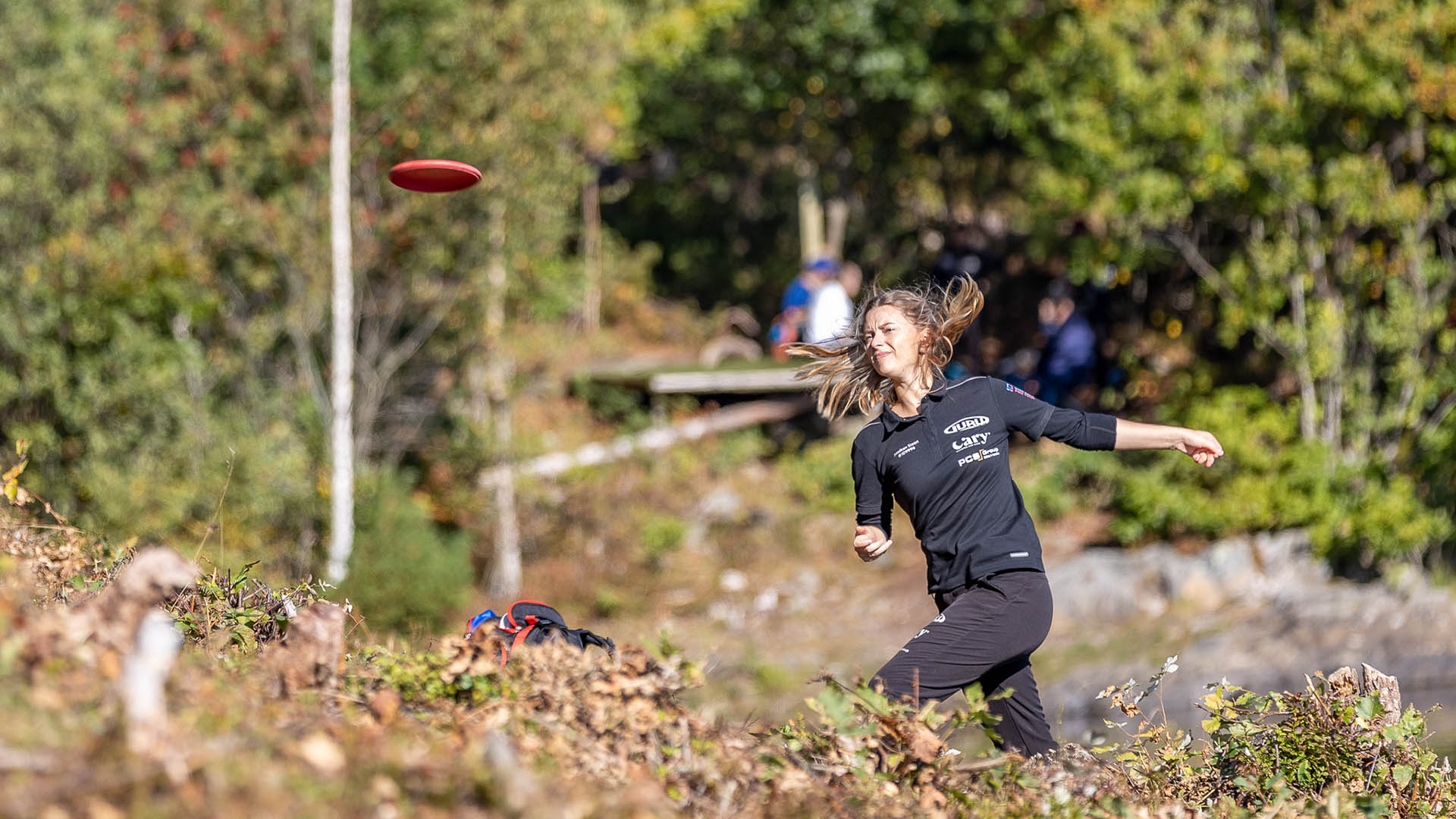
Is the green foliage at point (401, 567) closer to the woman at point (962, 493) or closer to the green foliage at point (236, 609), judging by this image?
the green foliage at point (236, 609)

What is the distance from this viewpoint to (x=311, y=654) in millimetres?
3553

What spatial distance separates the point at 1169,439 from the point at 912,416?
83cm

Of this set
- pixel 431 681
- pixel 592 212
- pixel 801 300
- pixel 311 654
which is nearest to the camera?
pixel 311 654

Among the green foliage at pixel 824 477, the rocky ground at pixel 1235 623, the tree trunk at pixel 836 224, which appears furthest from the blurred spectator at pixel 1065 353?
the tree trunk at pixel 836 224

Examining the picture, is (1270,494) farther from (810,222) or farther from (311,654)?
(311,654)

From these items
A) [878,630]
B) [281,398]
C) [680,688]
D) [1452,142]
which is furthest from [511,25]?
[680,688]

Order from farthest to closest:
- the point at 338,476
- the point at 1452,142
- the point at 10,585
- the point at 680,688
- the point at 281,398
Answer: the point at 281,398
the point at 338,476
the point at 1452,142
the point at 680,688
the point at 10,585

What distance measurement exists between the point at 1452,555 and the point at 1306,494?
1.28 metres

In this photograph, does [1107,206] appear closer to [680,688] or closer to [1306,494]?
[1306,494]

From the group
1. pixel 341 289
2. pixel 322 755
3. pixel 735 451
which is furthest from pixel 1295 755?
pixel 735 451

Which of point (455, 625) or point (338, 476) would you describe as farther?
point (338, 476)

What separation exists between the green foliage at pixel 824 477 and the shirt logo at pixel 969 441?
1166cm

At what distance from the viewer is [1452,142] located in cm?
1220

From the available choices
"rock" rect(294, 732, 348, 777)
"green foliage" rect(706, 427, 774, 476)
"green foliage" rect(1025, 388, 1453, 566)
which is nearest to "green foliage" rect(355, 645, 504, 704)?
"rock" rect(294, 732, 348, 777)
